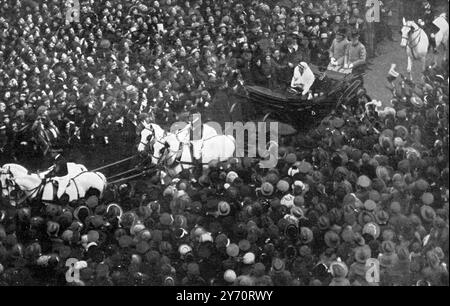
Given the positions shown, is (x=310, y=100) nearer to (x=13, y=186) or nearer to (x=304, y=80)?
(x=304, y=80)

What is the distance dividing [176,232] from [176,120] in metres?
0.82

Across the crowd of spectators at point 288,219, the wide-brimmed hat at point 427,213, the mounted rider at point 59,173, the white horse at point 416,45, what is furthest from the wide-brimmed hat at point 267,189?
the mounted rider at point 59,173

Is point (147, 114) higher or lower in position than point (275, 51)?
lower

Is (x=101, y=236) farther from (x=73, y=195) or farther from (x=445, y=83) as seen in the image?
(x=445, y=83)

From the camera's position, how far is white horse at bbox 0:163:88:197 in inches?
150

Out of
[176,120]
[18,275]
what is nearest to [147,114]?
[176,120]

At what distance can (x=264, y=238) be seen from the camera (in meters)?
3.71

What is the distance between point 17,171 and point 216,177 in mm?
1492

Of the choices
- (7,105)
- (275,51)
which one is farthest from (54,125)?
(275,51)

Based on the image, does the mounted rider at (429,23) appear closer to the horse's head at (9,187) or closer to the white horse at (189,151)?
the white horse at (189,151)

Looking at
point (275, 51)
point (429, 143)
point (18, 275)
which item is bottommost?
point (18, 275)

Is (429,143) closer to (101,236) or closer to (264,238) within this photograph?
(264,238)

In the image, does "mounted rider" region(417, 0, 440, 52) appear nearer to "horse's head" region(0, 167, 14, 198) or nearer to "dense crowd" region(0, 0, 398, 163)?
"dense crowd" region(0, 0, 398, 163)

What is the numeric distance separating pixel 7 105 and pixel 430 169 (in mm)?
3168
